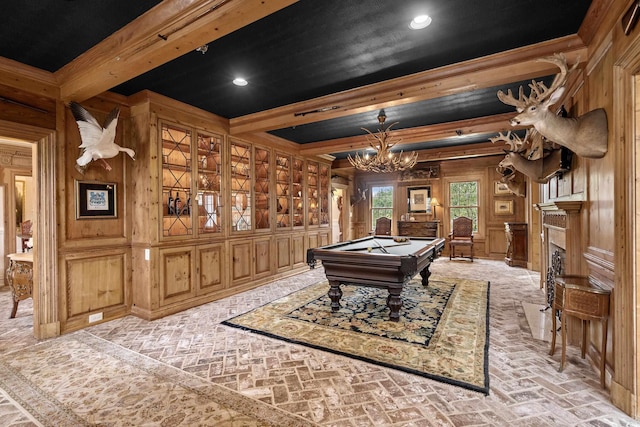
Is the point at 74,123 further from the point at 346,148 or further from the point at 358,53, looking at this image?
the point at 346,148

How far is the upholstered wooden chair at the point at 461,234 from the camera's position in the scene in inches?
335

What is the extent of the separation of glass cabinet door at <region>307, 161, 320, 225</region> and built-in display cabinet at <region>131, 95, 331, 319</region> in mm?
692

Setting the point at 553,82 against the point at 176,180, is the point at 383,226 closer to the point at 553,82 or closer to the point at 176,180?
the point at 176,180

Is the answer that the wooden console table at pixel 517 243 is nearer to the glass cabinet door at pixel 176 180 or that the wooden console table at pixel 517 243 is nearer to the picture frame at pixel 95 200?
the glass cabinet door at pixel 176 180

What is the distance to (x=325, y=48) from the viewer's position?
3.00 metres

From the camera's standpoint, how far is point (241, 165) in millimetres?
5652

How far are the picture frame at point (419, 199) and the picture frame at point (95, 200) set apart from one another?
332 inches

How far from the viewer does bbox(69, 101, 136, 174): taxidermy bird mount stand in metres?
3.57

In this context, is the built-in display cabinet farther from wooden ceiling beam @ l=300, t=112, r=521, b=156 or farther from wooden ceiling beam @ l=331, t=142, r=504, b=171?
wooden ceiling beam @ l=331, t=142, r=504, b=171

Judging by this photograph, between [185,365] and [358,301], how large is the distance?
2.70m

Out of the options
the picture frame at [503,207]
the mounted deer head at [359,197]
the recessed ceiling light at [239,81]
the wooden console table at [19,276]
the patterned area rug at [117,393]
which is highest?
the recessed ceiling light at [239,81]

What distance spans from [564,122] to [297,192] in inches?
212

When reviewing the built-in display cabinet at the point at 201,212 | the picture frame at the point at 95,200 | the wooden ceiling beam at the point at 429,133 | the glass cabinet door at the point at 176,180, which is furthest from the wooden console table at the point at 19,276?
the wooden ceiling beam at the point at 429,133

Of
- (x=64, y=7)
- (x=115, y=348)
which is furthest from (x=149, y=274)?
(x=64, y=7)
